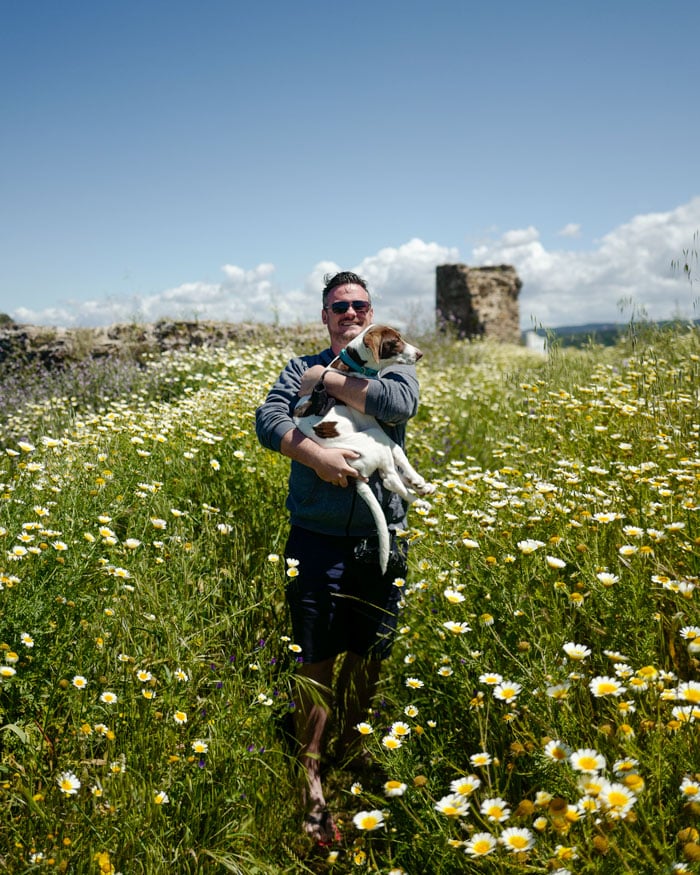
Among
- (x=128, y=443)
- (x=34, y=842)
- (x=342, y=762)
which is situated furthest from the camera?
(x=128, y=443)

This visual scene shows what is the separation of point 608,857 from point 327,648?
1388 millimetres

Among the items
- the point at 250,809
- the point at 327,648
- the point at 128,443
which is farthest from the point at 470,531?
the point at 128,443

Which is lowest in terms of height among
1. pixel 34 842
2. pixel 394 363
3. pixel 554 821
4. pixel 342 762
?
pixel 342 762

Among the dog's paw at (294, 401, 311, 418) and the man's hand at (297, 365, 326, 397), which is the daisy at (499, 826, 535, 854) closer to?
the dog's paw at (294, 401, 311, 418)

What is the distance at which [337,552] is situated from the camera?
2758mm

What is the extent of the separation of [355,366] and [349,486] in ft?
1.56

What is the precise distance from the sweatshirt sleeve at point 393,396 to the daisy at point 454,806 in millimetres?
1345

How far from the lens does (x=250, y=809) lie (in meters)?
2.22

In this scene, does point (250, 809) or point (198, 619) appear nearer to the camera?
point (250, 809)

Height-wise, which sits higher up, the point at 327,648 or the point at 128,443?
the point at 128,443

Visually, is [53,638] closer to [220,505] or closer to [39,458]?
[220,505]

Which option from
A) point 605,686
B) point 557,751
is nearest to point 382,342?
point 605,686

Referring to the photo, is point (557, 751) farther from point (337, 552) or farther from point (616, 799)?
point (337, 552)

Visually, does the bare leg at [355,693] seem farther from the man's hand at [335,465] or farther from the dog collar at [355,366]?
the dog collar at [355,366]
